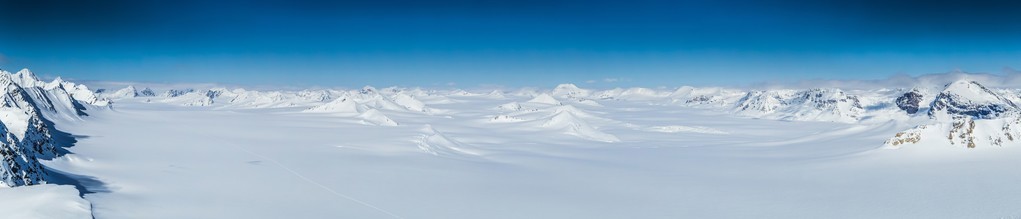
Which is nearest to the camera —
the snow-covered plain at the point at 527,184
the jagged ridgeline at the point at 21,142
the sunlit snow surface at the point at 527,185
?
the jagged ridgeline at the point at 21,142

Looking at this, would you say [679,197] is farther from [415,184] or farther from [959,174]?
[959,174]

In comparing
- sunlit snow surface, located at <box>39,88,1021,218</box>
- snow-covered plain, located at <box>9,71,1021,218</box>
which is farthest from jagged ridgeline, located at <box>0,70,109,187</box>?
sunlit snow surface, located at <box>39,88,1021,218</box>

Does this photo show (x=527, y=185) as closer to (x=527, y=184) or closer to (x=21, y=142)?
(x=527, y=184)

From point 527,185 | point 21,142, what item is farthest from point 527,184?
point 21,142

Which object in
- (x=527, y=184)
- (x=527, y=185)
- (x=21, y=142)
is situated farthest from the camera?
(x=527, y=184)

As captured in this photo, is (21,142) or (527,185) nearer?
(21,142)

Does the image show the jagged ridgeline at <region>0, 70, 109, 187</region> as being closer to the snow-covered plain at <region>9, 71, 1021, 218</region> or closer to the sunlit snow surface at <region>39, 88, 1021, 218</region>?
the snow-covered plain at <region>9, 71, 1021, 218</region>

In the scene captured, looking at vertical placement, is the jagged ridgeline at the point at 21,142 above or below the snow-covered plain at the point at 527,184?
above

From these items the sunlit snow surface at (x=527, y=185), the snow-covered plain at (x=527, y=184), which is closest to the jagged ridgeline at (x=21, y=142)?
the snow-covered plain at (x=527, y=184)

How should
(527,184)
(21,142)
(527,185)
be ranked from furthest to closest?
(527,184) < (527,185) < (21,142)

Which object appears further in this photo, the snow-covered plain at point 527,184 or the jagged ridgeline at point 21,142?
the snow-covered plain at point 527,184

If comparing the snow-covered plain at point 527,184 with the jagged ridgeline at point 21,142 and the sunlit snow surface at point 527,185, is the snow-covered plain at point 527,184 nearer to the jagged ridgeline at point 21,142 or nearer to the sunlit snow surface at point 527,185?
the sunlit snow surface at point 527,185
